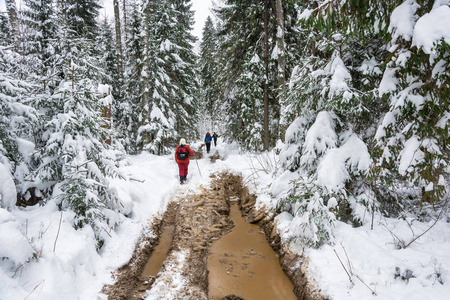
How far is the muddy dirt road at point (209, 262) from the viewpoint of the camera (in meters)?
4.27

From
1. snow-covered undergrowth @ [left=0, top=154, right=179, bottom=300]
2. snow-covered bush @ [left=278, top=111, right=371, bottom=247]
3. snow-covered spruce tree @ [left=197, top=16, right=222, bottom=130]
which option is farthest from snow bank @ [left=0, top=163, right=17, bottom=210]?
snow-covered spruce tree @ [left=197, top=16, right=222, bottom=130]

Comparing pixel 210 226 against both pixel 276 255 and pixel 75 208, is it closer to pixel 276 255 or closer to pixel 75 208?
pixel 276 255

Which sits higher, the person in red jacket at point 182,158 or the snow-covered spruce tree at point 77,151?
the snow-covered spruce tree at point 77,151

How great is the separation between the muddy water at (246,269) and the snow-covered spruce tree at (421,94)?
10.4 ft

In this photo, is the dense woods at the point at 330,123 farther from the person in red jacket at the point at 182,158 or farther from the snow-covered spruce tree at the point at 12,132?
the person in red jacket at the point at 182,158

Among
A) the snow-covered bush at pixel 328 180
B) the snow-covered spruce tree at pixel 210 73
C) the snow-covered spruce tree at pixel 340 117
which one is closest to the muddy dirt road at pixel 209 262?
the snow-covered bush at pixel 328 180

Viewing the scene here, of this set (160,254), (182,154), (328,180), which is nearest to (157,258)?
(160,254)

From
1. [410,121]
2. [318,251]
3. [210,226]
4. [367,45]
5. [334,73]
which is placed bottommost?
[210,226]

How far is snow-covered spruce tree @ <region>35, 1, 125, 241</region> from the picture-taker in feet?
15.2

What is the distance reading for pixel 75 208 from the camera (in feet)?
15.1

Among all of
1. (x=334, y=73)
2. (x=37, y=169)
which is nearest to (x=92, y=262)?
(x=37, y=169)

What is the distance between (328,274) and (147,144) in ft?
43.7

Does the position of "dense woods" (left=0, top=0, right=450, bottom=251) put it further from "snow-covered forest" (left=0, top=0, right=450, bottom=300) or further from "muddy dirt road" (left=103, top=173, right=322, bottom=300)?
"muddy dirt road" (left=103, top=173, right=322, bottom=300)

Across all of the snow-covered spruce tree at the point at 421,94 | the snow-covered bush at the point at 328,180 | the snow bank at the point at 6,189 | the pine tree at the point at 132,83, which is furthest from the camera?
the pine tree at the point at 132,83
